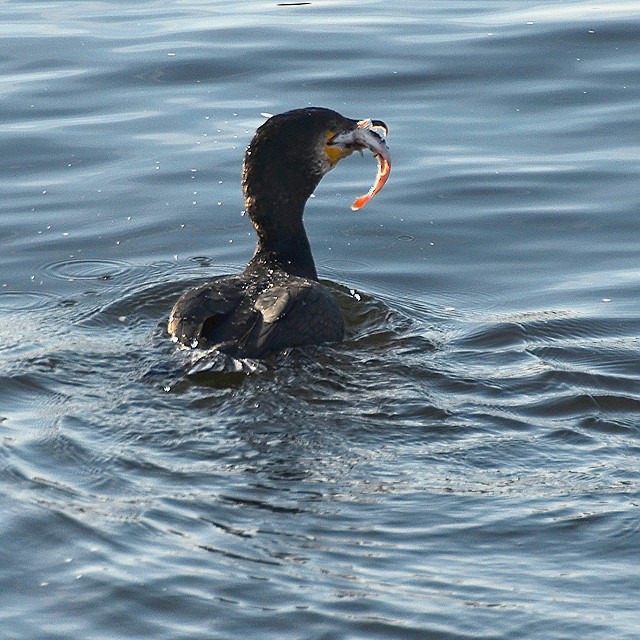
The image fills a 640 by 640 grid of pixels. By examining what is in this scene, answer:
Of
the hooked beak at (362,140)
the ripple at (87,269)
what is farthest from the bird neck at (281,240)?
the ripple at (87,269)

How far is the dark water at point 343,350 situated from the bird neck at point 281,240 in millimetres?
498

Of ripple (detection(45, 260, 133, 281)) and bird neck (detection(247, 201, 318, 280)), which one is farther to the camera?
ripple (detection(45, 260, 133, 281))

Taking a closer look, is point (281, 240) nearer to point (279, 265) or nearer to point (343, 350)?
point (279, 265)

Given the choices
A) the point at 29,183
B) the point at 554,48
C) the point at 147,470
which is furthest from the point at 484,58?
the point at 147,470

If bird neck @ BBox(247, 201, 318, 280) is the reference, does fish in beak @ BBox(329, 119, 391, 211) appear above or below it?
above

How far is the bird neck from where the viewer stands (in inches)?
351

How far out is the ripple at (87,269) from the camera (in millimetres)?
9727

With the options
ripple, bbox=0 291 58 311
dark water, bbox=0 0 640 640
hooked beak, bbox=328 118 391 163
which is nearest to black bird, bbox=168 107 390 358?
hooked beak, bbox=328 118 391 163

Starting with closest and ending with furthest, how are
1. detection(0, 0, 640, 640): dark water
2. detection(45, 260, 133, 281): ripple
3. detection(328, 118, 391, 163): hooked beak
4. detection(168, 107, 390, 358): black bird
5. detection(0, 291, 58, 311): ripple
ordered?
detection(0, 0, 640, 640): dark water < detection(168, 107, 390, 358): black bird < detection(328, 118, 391, 163): hooked beak < detection(0, 291, 58, 311): ripple < detection(45, 260, 133, 281): ripple

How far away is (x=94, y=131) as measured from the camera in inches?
502

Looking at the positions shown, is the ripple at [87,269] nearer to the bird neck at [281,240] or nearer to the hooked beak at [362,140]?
the bird neck at [281,240]

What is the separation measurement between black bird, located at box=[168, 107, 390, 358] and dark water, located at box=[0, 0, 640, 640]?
6.8 inches

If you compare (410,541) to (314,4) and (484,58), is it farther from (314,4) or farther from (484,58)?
(314,4)

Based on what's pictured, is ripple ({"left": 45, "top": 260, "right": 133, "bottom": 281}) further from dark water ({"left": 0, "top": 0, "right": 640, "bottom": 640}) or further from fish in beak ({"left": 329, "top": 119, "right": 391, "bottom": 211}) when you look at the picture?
fish in beak ({"left": 329, "top": 119, "right": 391, "bottom": 211})
